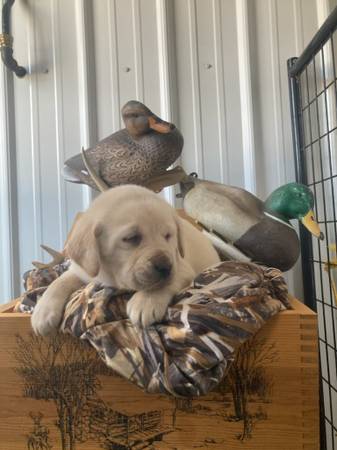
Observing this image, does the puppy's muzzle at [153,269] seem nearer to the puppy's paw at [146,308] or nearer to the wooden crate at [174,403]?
the puppy's paw at [146,308]

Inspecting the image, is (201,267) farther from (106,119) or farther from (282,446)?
(106,119)

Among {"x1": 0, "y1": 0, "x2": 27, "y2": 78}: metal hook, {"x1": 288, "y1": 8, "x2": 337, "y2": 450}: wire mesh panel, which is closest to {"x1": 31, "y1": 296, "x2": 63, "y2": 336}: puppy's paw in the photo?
{"x1": 288, "y1": 8, "x2": 337, "y2": 450}: wire mesh panel

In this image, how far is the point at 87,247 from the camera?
600 mm

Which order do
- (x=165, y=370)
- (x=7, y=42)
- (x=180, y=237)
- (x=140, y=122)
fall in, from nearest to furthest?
(x=165, y=370), (x=180, y=237), (x=140, y=122), (x=7, y=42)

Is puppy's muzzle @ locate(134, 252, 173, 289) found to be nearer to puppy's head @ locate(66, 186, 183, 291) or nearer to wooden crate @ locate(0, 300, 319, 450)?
puppy's head @ locate(66, 186, 183, 291)

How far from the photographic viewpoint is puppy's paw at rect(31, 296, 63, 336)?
61cm

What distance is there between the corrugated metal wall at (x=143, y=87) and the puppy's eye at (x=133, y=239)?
777 mm

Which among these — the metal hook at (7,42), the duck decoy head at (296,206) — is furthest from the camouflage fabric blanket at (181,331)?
the metal hook at (7,42)

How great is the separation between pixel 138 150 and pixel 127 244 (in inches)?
16.2

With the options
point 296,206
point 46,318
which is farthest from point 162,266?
point 296,206

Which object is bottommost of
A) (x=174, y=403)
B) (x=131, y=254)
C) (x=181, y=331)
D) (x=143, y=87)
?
(x=174, y=403)

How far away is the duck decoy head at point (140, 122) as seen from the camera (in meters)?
0.94

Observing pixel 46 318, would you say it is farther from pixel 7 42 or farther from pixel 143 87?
pixel 7 42

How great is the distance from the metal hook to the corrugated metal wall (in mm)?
48
